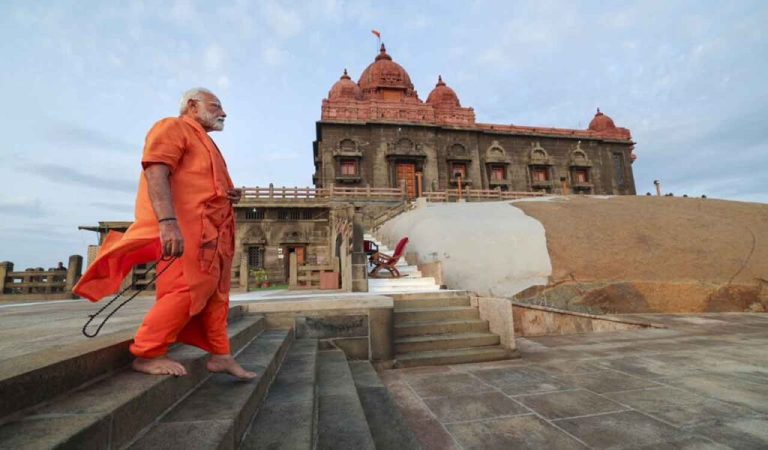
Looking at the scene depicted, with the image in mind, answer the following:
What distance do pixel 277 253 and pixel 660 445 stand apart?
18187mm

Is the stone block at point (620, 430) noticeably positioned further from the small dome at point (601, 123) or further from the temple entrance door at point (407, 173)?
the small dome at point (601, 123)

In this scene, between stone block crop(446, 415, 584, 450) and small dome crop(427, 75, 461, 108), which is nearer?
stone block crop(446, 415, 584, 450)

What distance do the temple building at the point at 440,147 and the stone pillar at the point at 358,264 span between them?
15.2 metres

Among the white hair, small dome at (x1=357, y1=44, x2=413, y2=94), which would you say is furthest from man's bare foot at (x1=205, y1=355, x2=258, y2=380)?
small dome at (x1=357, y1=44, x2=413, y2=94)

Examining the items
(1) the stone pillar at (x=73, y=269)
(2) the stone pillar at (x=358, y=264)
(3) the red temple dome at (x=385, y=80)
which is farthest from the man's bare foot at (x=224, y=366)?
(3) the red temple dome at (x=385, y=80)

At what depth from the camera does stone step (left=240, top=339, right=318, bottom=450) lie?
154cm

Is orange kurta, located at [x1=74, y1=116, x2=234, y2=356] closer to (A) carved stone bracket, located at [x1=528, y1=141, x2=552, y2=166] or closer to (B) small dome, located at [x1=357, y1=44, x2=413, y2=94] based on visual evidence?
(B) small dome, located at [x1=357, y1=44, x2=413, y2=94]

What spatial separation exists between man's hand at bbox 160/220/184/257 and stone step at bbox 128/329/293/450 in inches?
28.9

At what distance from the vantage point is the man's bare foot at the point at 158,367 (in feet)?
5.34

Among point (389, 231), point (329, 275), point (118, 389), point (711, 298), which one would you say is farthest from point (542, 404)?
point (389, 231)

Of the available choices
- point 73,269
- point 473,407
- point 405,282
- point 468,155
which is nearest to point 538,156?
point 468,155

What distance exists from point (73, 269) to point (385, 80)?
81.0 feet

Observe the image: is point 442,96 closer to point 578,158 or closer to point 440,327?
point 578,158

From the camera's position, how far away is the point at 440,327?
4555mm
